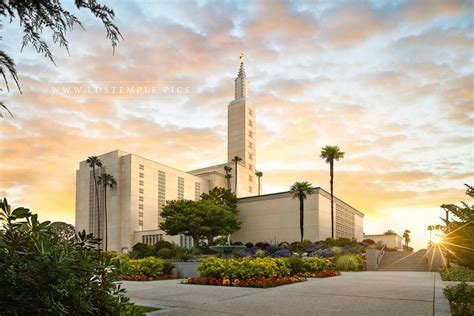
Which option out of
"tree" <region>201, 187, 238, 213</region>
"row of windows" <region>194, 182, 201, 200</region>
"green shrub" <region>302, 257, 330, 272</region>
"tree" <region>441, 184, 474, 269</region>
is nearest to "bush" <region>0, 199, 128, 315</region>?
"tree" <region>441, 184, 474, 269</region>

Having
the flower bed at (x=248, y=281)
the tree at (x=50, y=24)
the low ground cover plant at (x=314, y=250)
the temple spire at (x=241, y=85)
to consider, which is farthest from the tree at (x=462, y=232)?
the temple spire at (x=241, y=85)

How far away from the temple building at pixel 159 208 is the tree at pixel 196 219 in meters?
7.24

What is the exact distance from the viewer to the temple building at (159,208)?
2181 inches

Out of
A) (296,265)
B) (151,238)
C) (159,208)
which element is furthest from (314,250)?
(159,208)

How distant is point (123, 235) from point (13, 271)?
199 ft

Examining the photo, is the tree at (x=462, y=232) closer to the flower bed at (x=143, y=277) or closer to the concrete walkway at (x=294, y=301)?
the concrete walkway at (x=294, y=301)

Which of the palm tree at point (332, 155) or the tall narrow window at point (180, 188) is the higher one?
the palm tree at point (332, 155)

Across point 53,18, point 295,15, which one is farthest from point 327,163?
point 53,18

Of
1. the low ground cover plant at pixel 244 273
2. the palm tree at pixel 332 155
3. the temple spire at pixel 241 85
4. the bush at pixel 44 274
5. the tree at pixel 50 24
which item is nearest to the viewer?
the bush at pixel 44 274

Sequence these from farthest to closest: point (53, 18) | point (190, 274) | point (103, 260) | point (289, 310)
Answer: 1. point (190, 274)
2. point (289, 310)
3. point (53, 18)
4. point (103, 260)

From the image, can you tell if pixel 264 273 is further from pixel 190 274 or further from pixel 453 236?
pixel 453 236

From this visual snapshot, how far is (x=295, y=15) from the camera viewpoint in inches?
510

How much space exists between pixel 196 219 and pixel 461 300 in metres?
41.4

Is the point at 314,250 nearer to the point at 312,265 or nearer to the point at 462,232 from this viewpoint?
the point at 312,265
